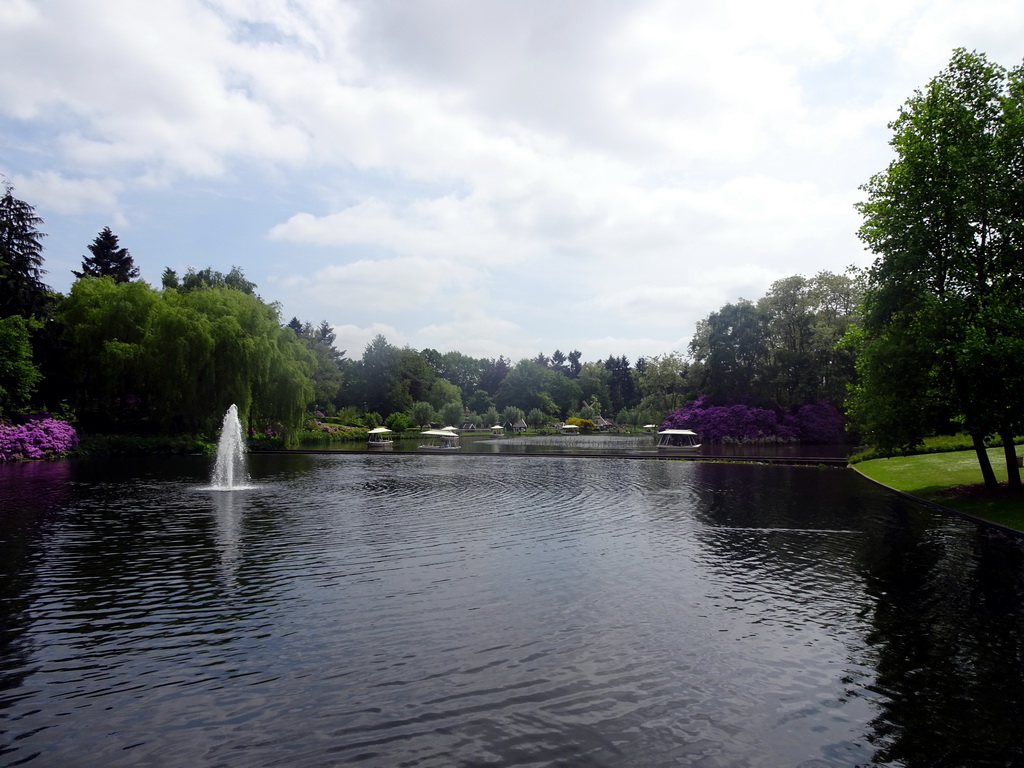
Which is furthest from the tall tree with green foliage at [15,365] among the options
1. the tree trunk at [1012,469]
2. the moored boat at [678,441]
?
the tree trunk at [1012,469]

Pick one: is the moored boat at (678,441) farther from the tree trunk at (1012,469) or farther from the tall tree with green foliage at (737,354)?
the tree trunk at (1012,469)

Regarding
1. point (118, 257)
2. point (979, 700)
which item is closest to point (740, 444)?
point (979, 700)

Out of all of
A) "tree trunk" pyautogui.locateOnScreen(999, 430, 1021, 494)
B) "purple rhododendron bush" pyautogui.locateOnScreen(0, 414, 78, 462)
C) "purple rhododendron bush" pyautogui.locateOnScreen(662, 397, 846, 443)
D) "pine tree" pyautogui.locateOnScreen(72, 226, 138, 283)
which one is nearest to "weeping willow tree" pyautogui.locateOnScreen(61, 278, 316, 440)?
"purple rhododendron bush" pyautogui.locateOnScreen(0, 414, 78, 462)

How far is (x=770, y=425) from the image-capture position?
77062 millimetres

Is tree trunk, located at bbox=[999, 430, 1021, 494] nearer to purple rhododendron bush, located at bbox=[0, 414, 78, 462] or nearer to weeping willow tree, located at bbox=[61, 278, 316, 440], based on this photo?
weeping willow tree, located at bbox=[61, 278, 316, 440]

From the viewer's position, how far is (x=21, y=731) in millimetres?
7383

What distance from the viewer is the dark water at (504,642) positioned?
736cm

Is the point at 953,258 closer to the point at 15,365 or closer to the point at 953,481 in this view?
the point at 953,481

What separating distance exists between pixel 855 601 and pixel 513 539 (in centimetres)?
928

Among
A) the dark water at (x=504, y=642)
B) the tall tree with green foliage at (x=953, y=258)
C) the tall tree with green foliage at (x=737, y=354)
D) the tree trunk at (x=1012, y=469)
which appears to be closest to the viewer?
the dark water at (x=504, y=642)

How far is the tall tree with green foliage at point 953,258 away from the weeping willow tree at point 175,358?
45.6 meters

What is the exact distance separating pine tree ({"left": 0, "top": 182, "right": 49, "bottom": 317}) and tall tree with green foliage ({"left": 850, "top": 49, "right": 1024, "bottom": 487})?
57.5 metres

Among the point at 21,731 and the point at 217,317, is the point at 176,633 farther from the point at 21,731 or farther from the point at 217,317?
the point at 217,317

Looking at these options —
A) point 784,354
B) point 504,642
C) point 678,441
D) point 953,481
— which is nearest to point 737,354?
point 784,354
